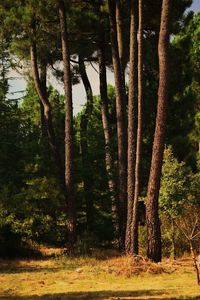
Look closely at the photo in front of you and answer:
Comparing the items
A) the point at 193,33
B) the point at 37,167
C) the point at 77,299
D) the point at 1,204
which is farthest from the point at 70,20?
the point at 77,299

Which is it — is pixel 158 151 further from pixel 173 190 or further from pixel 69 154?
pixel 69 154

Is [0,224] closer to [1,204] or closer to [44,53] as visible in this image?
[1,204]

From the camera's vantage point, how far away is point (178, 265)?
54.9 ft

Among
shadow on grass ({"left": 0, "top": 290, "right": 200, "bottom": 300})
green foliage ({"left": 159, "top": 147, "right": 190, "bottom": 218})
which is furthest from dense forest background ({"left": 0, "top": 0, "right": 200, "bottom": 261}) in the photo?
shadow on grass ({"left": 0, "top": 290, "right": 200, "bottom": 300})

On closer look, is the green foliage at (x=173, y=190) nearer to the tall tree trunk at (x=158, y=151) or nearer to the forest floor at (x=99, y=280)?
the forest floor at (x=99, y=280)

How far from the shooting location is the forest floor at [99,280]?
39.7ft

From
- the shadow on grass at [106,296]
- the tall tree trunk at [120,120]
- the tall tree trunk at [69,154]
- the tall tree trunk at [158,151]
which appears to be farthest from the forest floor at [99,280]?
the tall tree trunk at [120,120]

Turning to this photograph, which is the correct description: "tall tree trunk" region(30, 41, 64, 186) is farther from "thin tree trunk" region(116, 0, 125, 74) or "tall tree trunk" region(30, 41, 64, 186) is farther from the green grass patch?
the green grass patch

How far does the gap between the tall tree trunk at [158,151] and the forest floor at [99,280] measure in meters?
0.89

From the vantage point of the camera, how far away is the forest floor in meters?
12.1

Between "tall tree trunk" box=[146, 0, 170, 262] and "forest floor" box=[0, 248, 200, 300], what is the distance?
2.91ft

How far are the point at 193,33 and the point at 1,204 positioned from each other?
18343mm

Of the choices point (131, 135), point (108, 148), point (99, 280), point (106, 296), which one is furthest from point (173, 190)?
point (106, 296)

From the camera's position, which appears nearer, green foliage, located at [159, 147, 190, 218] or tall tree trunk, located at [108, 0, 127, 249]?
green foliage, located at [159, 147, 190, 218]
